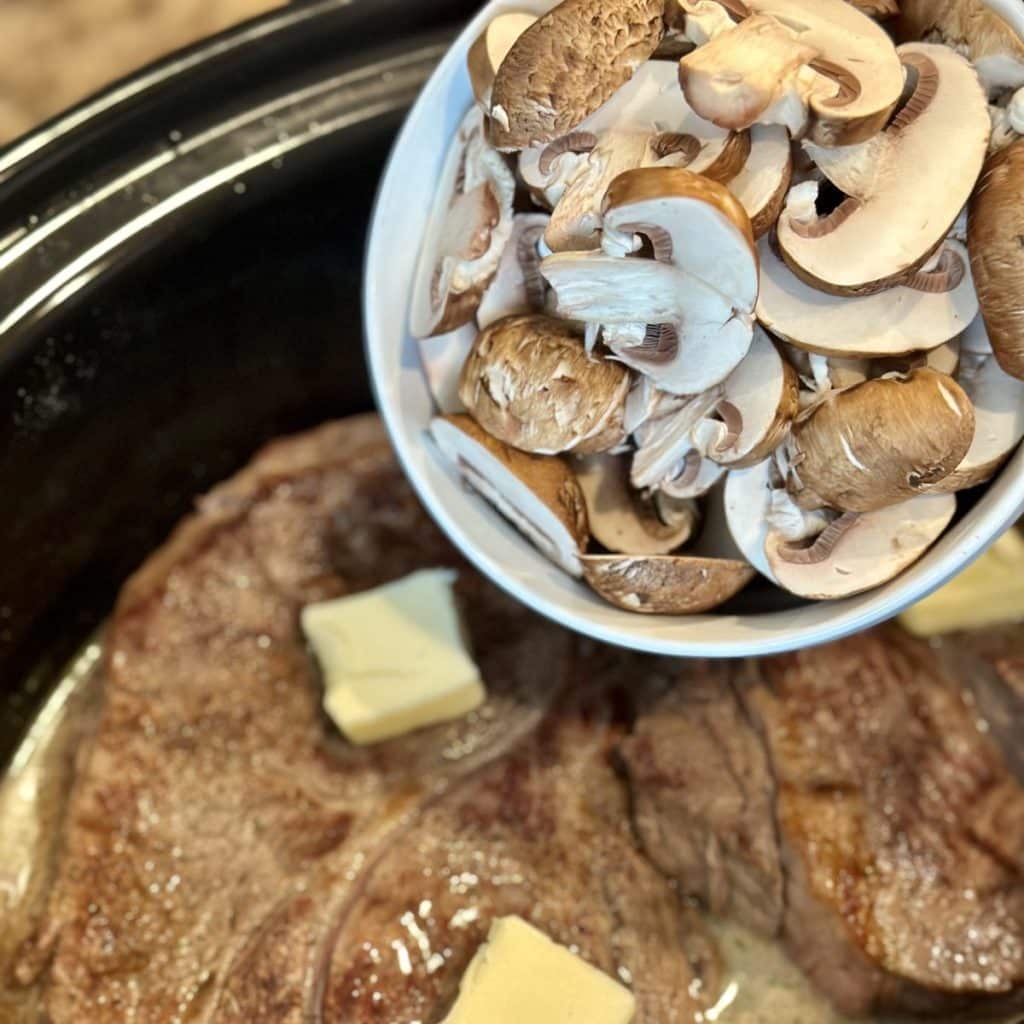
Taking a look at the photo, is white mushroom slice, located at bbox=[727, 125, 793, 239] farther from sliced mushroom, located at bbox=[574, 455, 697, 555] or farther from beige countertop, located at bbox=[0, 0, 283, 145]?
beige countertop, located at bbox=[0, 0, 283, 145]

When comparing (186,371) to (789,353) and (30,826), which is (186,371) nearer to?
(30,826)

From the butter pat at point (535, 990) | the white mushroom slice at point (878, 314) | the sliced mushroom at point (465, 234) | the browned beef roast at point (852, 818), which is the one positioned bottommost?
the browned beef roast at point (852, 818)

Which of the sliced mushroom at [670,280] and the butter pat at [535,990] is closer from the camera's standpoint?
the sliced mushroom at [670,280]

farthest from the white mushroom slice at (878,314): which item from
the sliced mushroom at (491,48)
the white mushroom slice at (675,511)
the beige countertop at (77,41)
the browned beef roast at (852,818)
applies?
the beige countertop at (77,41)

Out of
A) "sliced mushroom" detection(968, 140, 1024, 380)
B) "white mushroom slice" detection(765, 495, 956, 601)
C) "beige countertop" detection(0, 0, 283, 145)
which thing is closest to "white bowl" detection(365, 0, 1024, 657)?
"white mushroom slice" detection(765, 495, 956, 601)

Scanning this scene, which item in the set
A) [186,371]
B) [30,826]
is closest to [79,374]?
[186,371]

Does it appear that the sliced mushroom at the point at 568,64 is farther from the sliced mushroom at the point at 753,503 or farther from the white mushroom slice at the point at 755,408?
the sliced mushroom at the point at 753,503
